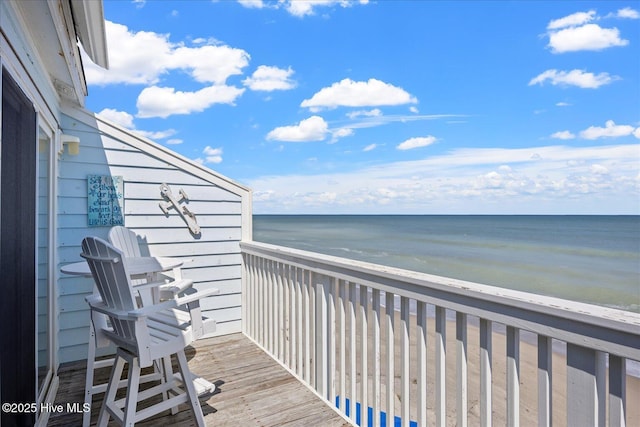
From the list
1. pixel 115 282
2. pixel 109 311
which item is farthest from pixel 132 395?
pixel 115 282

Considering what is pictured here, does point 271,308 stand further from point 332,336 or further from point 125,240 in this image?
point 125,240

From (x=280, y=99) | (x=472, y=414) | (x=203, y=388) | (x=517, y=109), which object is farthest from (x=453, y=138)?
(x=203, y=388)

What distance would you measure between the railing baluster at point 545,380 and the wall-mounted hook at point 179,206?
3.00 m

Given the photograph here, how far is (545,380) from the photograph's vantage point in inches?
46.6

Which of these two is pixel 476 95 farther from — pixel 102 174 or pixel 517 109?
pixel 102 174

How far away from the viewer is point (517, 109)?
16.6m

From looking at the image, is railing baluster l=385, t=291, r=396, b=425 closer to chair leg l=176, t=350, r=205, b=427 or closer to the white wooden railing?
the white wooden railing

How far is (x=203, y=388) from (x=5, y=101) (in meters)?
1.98

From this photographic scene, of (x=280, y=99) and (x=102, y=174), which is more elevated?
(x=280, y=99)

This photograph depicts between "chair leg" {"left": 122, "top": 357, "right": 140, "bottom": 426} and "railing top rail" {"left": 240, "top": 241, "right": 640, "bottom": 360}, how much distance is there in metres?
1.20

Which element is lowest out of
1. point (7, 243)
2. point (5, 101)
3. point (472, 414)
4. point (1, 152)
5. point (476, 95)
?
point (472, 414)

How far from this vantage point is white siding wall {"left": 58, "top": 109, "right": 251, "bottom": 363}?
3.01 metres

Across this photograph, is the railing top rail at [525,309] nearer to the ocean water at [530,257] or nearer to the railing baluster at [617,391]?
the railing baluster at [617,391]

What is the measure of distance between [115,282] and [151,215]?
1.74 metres
